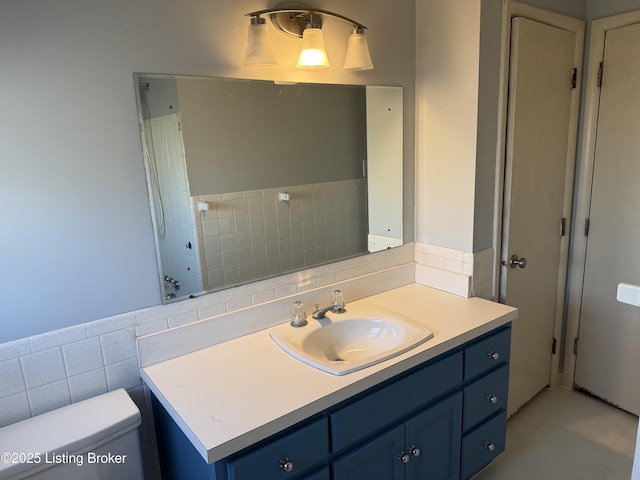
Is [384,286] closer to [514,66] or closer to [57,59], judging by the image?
[514,66]

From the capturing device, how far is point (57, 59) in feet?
4.05

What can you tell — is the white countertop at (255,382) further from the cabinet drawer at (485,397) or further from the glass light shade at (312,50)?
the glass light shade at (312,50)

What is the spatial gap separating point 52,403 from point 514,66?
7.07 feet

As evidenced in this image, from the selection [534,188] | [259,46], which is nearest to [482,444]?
[534,188]

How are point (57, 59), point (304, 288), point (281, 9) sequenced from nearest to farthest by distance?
point (57, 59)
point (281, 9)
point (304, 288)

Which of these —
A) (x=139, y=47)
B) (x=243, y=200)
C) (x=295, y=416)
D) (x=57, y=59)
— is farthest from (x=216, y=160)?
(x=295, y=416)

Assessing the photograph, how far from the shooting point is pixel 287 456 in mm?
1232

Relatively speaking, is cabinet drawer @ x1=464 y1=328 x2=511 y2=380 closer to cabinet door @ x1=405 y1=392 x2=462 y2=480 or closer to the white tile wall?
cabinet door @ x1=405 y1=392 x2=462 y2=480

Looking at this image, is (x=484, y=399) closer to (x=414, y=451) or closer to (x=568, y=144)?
(x=414, y=451)

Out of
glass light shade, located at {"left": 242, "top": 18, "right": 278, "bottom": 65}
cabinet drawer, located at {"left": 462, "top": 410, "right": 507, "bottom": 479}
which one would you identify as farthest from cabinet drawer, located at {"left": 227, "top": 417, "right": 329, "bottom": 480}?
glass light shade, located at {"left": 242, "top": 18, "right": 278, "bottom": 65}

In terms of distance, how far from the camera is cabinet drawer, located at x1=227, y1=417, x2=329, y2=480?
115 cm

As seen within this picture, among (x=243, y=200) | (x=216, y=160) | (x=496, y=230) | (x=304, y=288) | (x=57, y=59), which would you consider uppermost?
(x=57, y=59)

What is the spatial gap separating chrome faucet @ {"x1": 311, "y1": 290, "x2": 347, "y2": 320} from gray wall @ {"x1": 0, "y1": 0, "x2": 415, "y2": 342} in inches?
23.8

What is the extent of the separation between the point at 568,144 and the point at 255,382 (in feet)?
6.67
